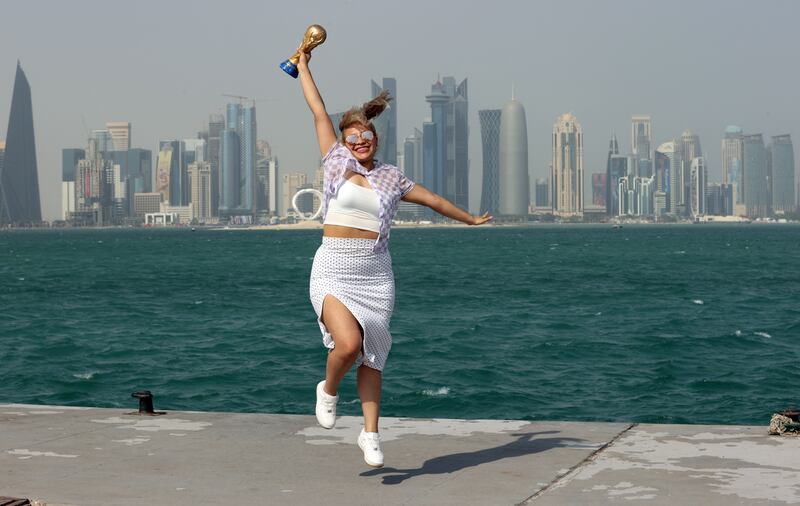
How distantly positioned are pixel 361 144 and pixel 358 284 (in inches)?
24.9

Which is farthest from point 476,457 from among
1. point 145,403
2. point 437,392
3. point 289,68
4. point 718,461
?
point 437,392

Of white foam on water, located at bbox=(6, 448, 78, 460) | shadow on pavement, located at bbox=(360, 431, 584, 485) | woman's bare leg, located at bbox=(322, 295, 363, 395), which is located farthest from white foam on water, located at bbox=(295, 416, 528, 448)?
white foam on water, located at bbox=(6, 448, 78, 460)

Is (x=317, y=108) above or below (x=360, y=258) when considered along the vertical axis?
above

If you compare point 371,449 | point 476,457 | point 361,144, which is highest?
point 361,144

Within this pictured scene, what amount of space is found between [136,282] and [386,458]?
4852 cm

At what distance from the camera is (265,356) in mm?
22266

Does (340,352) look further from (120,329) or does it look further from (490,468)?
(120,329)

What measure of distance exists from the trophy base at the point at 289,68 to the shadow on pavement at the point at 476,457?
1.90 metres

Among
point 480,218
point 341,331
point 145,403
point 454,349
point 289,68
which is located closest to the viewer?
point 341,331

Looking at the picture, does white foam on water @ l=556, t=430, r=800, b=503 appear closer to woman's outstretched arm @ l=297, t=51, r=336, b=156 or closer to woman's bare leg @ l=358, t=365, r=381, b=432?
woman's bare leg @ l=358, t=365, r=381, b=432

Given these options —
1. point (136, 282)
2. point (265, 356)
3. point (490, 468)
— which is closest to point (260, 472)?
point (490, 468)

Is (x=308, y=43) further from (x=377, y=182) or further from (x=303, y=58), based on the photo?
(x=377, y=182)

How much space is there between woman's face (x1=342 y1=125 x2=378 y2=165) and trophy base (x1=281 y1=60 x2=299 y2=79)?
0.50 m

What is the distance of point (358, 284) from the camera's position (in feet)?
17.6
